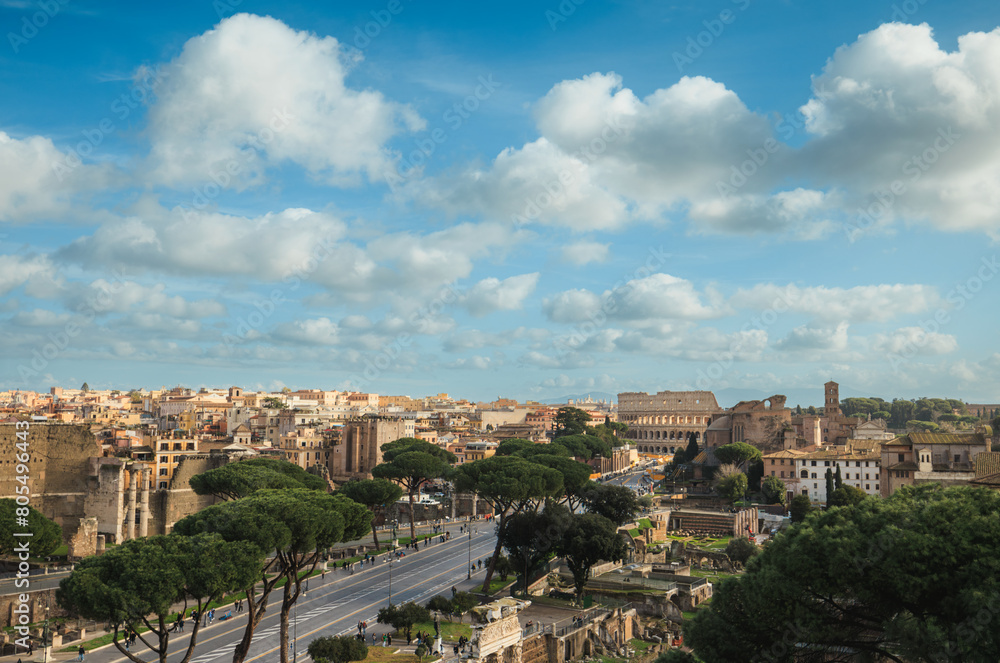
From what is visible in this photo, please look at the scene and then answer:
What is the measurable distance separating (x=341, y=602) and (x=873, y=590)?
3014 centimetres

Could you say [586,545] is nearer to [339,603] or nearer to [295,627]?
[339,603]

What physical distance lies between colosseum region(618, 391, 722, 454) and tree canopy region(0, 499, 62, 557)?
129656mm

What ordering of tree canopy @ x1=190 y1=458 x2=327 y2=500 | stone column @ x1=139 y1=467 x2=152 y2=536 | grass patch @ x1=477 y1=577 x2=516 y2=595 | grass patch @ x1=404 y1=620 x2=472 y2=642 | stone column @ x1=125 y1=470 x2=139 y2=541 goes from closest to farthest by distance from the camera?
grass patch @ x1=404 y1=620 x2=472 y2=642 → grass patch @ x1=477 y1=577 x2=516 y2=595 → tree canopy @ x1=190 y1=458 x2=327 y2=500 → stone column @ x1=125 y1=470 x2=139 y2=541 → stone column @ x1=139 y1=467 x2=152 y2=536

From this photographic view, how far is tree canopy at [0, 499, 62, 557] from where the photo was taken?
4438 cm

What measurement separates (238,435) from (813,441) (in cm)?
7916

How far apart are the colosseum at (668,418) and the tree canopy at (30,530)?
12966cm

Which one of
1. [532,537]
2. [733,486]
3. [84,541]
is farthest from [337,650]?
[733,486]

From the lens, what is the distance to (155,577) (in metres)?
24.6

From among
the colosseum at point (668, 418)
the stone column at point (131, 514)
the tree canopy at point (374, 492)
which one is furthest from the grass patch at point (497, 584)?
the colosseum at point (668, 418)

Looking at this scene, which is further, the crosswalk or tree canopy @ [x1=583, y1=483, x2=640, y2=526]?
tree canopy @ [x1=583, y1=483, x2=640, y2=526]

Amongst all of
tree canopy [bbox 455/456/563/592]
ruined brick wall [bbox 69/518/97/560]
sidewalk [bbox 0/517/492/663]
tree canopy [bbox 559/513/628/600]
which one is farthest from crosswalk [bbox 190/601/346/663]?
ruined brick wall [bbox 69/518/97/560]

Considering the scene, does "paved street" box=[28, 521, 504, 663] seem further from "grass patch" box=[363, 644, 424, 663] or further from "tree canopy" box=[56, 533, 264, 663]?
"tree canopy" box=[56, 533, 264, 663]

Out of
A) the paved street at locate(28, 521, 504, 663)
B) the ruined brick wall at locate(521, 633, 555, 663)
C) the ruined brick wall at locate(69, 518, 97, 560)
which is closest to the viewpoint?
the paved street at locate(28, 521, 504, 663)

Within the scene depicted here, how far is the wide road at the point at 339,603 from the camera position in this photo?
109ft
